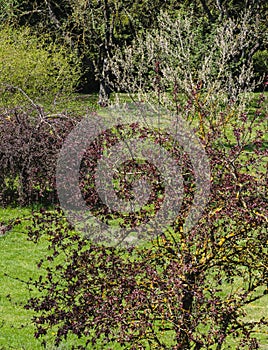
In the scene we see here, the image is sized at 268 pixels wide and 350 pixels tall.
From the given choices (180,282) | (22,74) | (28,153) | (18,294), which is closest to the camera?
(180,282)

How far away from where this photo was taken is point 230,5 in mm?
19531

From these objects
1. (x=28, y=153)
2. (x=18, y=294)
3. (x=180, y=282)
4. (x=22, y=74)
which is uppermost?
(x=180, y=282)

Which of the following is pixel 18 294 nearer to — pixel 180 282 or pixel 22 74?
pixel 180 282

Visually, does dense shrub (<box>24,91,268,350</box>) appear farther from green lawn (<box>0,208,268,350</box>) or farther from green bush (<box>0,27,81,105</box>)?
green bush (<box>0,27,81,105</box>)

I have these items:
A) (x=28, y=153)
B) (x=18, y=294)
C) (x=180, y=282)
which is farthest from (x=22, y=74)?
(x=180, y=282)

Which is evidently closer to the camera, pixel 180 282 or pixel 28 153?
pixel 180 282

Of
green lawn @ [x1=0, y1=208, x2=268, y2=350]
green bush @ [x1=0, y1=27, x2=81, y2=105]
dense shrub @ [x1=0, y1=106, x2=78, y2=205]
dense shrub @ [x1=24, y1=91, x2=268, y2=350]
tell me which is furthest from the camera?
green bush @ [x1=0, y1=27, x2=81, y2=105]

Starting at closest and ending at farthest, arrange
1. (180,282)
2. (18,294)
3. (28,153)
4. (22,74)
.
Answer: (180,282) < (18,294) < (28,153) < (22,74)

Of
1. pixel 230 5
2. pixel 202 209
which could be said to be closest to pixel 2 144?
pixel 202 209

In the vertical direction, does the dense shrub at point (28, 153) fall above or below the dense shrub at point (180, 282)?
below

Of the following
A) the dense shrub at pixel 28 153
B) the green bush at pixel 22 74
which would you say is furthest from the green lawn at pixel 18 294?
the green bush at pixel 22 74

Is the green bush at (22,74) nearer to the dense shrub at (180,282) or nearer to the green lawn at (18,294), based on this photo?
the green lawn at (18,294)

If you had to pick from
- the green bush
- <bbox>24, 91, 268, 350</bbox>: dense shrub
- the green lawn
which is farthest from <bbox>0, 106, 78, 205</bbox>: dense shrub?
<bbox>24, 91, 268, 350</bbox>: dense shrub

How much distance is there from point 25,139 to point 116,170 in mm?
5324
